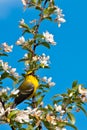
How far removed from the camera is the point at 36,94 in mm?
5684

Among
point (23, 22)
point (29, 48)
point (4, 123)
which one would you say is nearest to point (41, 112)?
point (4, 123)

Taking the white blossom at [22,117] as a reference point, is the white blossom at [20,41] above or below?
above

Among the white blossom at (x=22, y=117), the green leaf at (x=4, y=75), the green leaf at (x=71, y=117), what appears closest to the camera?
the white blossom at (x=22, y=117)

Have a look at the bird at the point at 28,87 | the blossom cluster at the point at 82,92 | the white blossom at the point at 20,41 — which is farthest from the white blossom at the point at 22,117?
the white blossom at the point at 20,41

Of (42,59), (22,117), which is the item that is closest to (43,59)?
(42,59)

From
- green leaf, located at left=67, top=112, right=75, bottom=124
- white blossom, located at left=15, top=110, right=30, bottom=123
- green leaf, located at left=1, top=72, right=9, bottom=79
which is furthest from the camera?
green leaf, located at left=1, top=72, right=9, bottom=79

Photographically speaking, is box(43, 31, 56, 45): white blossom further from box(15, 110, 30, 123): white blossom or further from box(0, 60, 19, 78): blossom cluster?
box(15, 110, 30, 123): white blossom

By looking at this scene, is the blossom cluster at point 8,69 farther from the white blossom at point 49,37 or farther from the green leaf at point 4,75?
the white blossom at point 49,37

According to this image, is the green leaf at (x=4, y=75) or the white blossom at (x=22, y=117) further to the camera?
the green leaf at (x=4, y=75)

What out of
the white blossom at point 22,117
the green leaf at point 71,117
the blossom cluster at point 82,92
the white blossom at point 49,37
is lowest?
the white blossom at point 22,117

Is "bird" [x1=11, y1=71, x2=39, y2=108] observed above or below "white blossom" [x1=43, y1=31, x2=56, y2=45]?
below

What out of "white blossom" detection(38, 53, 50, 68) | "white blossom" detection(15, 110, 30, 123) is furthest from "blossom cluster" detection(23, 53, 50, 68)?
"white blossom" detection(15, 110, 30, 123)

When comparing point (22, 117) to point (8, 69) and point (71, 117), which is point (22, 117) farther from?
point (8, 69)

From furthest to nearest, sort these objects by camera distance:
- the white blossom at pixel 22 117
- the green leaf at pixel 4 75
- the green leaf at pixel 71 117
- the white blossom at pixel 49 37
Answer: the white blossom at pixel 49 37 → the green leaf at pixel 4 75 → the green leaf at pixel 71 117 → the white blossom at pixel 22 117
